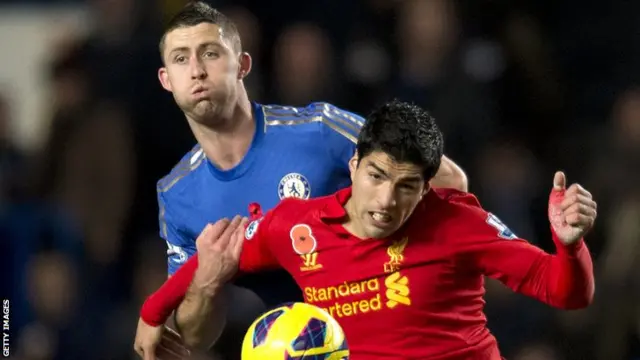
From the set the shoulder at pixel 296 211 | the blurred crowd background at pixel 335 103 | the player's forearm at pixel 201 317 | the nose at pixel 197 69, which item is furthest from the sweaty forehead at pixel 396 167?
the blurred crowd background at pixel 335 103

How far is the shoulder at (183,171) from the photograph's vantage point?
4.02 meters

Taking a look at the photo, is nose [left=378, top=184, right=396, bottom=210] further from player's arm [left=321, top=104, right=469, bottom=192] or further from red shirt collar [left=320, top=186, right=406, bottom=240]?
player's arm [left=321, top=104, right=469, bottom=192]

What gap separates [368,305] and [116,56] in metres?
2.62

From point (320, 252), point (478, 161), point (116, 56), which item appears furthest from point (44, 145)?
point (320, 252)

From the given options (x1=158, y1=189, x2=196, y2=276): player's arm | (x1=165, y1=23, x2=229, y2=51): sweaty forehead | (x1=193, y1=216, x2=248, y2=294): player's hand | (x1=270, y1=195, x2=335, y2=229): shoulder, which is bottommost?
(x1=158, y1=189, x2=196, y2=276): player's arm

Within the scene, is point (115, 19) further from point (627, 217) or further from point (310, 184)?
point (627, 217)

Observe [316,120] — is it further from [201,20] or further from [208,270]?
[208,270]

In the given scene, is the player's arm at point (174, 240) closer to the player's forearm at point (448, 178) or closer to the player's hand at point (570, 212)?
the player's forearm at point (448, 178)

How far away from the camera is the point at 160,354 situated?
380 centimetres

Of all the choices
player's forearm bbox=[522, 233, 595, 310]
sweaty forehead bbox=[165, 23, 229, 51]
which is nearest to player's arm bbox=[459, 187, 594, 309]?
player's forearm bbox=[522, 233, 595, 310]

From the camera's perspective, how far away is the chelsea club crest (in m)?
3.86

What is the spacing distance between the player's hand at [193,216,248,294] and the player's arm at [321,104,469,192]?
0.39m

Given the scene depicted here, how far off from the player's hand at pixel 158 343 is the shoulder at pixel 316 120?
764mm

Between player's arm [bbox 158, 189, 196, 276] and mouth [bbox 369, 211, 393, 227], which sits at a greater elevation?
mouth [bbox 369, 211, 393, 227]
